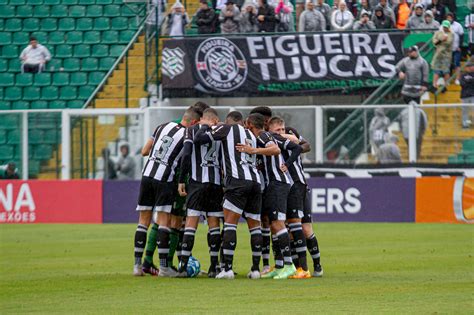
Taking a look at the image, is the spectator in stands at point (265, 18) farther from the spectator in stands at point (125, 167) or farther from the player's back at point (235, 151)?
the player's back at point (235, 151)

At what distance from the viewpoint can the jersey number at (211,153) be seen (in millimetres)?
14859

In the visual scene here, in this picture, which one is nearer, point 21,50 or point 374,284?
point 374,284

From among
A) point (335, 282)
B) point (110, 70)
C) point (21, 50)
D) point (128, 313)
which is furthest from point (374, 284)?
point (21, 50)

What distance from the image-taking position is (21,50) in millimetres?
33156

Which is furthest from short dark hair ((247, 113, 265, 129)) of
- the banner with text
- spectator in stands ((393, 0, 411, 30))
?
spectator in stands ((393, 0, 411, 30))

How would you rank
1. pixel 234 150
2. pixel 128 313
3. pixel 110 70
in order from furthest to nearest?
pixel 110 70 < pixel 234 150 < pixel 128 313

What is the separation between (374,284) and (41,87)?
66.4ft

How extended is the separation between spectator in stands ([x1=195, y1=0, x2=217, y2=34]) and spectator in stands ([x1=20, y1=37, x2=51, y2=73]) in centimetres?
511

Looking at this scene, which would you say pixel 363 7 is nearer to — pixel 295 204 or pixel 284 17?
pixel 284 17

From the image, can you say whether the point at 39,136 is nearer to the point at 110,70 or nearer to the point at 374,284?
the point at 110,70

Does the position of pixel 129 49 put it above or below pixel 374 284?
above

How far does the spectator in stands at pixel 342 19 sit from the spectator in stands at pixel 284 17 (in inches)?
45.3

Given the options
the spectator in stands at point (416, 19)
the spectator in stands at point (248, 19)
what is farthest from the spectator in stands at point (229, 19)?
the spectator in stands at point (416, 19)

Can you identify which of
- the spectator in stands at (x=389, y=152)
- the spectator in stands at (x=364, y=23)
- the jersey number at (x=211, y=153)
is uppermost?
the spectator in stands at (x=364, y=23)
